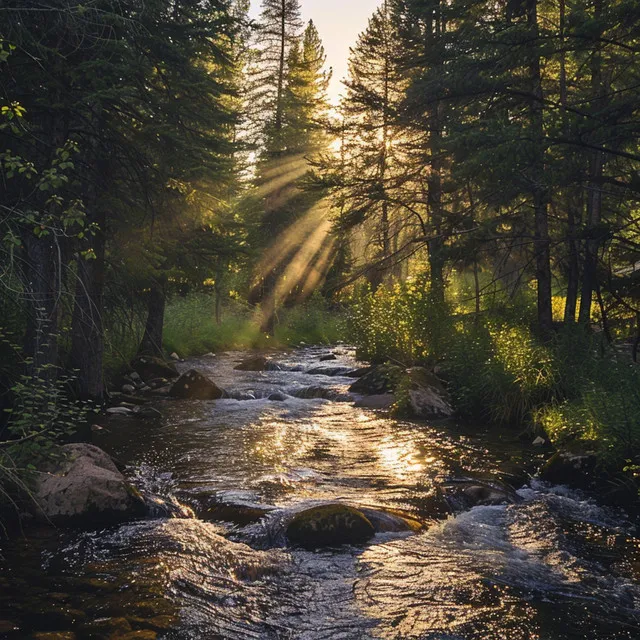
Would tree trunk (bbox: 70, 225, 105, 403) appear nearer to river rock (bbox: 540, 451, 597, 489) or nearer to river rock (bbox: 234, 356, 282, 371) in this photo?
river rock (bbox: 540, 451, 597, 489)

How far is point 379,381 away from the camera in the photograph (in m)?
15.2

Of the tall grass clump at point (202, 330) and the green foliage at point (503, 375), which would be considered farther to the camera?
the tall grass clump at point (202, 330)

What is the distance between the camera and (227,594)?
4.95 m

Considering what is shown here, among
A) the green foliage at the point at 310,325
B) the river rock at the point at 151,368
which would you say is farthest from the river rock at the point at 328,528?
the green foliage at the point at 310,325

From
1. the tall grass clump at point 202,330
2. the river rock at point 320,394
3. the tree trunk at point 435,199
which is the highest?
the tree trunk at point 435,199

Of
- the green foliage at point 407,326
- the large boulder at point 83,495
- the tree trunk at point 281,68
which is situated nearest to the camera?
the large boulder at point 83,495

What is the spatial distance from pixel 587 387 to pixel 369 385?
20.8 feet

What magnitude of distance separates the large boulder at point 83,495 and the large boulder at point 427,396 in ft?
22.6

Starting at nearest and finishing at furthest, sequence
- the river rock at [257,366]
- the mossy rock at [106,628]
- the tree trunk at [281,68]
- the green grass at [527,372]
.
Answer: the mossy rock at [106,628] < the green grass at [527,372] < the river rock at [257,366] < the tree trunk at [281,68]

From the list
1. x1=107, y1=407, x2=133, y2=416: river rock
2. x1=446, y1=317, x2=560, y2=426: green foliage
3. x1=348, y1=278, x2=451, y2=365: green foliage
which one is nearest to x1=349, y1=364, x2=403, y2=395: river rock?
x1=348, y1=278, x2=451, y2=365: green foliage

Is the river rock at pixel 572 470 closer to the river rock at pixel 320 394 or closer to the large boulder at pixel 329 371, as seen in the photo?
the river rock at pixel 320 394

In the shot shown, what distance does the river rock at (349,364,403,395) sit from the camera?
1483 cm

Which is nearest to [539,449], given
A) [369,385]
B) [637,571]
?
[637,571]

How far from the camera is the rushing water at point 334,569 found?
4445 mm
